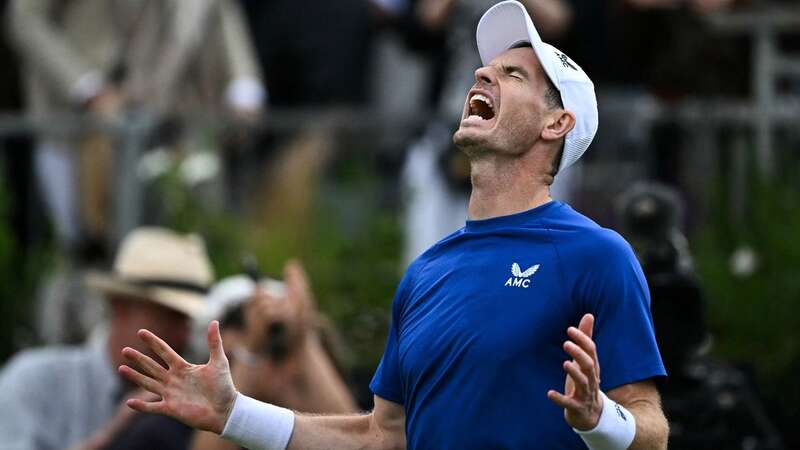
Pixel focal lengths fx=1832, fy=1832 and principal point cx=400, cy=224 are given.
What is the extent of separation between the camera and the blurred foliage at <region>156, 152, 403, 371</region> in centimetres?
961

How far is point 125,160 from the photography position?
975cm

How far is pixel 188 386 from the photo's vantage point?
4.44m

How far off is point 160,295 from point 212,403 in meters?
3.77

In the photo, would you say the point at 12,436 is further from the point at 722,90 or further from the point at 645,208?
the point at 722,90

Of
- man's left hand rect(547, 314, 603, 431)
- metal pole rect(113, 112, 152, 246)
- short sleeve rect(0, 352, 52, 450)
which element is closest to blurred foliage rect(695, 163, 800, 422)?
metal pole rect(113, 112, 152, 246)

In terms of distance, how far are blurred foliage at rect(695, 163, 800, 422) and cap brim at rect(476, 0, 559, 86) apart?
4.88 meters

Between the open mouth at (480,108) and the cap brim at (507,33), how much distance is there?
14 cm

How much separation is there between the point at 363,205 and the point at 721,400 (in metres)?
3.32

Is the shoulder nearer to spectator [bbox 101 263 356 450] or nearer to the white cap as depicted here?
spectator [bbox 101 263 356 450]

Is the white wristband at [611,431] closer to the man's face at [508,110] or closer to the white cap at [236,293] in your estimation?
the man's face at [508,110]

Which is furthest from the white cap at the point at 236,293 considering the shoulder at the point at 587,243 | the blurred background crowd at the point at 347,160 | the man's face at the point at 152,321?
the shoulder at the point at 587,243

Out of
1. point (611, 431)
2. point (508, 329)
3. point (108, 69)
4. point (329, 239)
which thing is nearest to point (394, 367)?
point (508, 329)

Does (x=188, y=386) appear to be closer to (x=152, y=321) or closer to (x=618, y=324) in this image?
(x=618, y=324)

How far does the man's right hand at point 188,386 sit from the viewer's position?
439 centimetres
